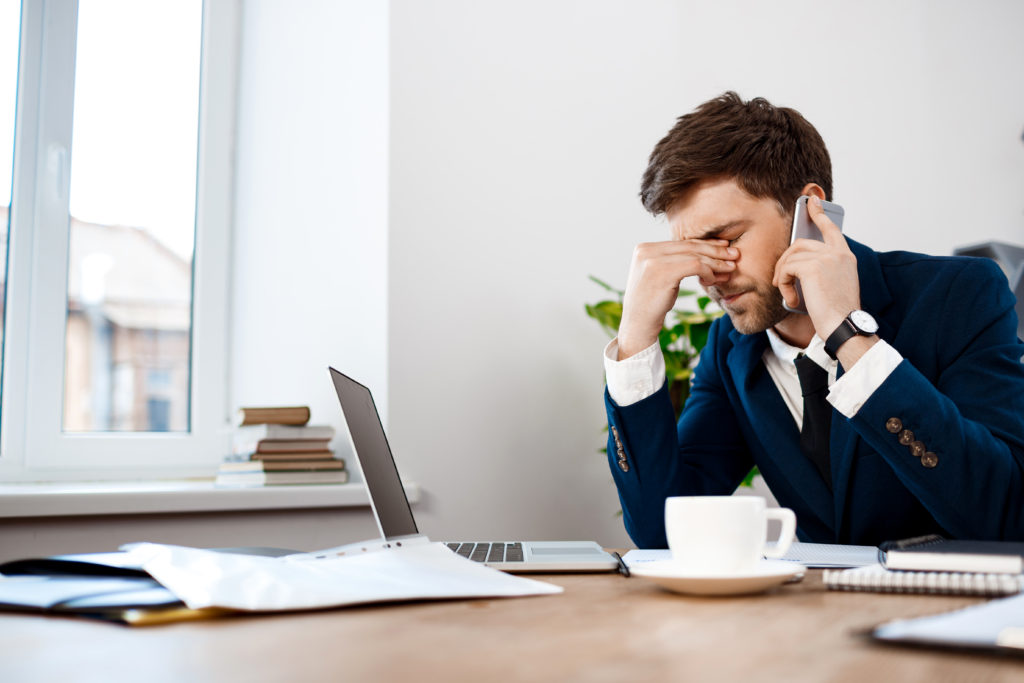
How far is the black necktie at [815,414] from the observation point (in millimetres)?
1336

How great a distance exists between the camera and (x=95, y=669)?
0.48 m

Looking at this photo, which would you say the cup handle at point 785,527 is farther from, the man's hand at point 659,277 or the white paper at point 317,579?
the man's hand at point 659,277

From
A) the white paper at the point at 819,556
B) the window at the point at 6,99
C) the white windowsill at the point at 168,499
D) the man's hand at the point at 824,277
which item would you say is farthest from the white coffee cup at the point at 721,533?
the window at the point at 6,99

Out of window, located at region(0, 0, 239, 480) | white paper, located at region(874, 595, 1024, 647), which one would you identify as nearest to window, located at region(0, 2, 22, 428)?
window, located at region(0, 0, 239, 480)

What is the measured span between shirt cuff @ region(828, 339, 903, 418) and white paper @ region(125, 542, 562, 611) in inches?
20.5

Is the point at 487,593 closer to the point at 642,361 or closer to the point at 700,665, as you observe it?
the point at 700,665

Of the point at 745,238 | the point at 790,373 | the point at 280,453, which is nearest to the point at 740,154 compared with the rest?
the point at 745,238

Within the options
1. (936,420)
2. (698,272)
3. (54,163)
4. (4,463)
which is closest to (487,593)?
(936,420)

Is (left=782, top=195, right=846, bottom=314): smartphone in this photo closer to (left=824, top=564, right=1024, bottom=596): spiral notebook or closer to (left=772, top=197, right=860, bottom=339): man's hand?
(left=772, top=197, right=860, bottom=339): man's hand

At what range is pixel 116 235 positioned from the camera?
91.8 inches

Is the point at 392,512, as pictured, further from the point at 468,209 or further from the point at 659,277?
the point at 468,209

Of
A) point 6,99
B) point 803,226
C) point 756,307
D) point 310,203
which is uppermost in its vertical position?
point 6,99

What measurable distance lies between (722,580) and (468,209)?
159 centimetres

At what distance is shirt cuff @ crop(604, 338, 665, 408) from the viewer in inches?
53.6
